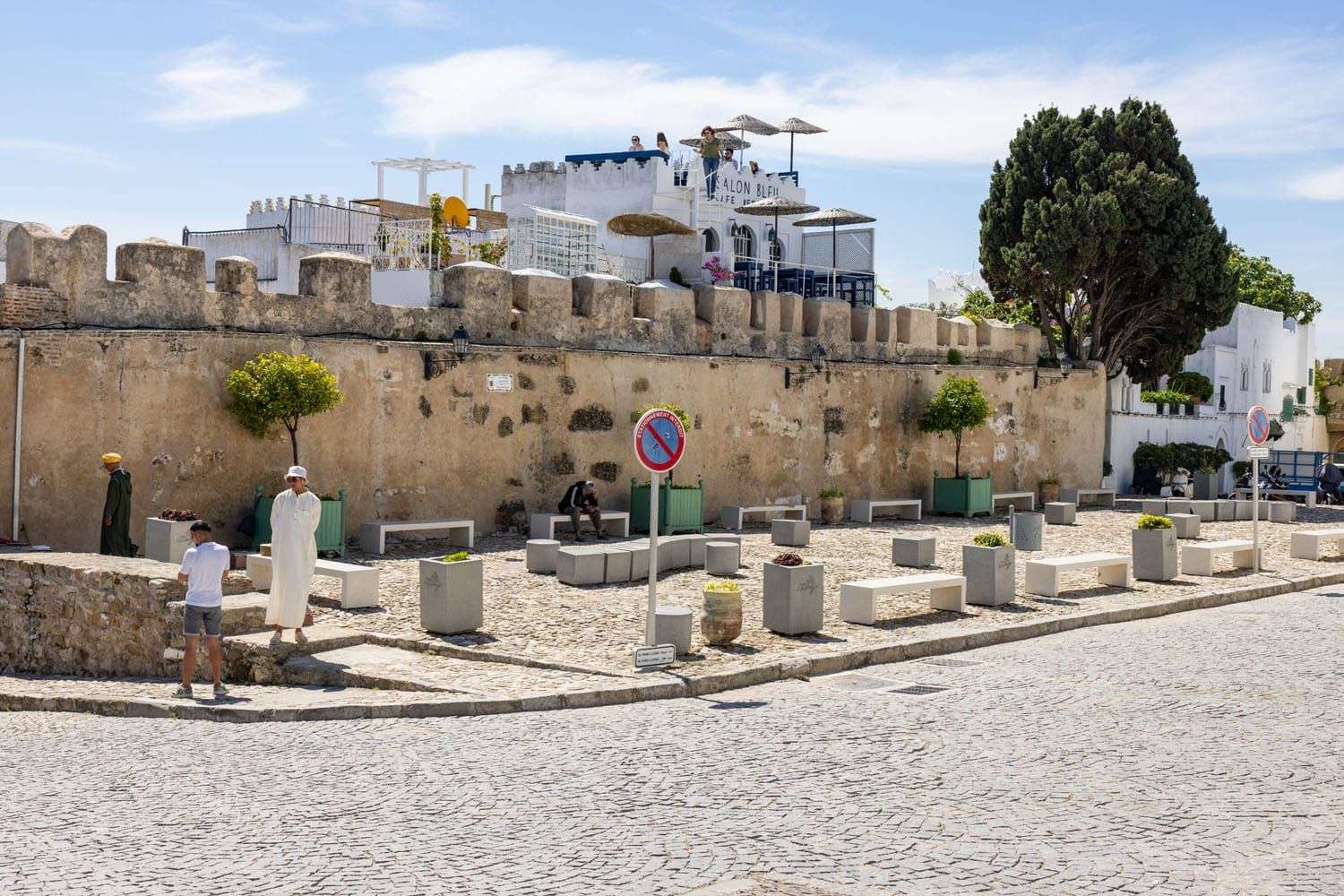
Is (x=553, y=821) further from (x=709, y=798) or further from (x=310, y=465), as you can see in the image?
(x=310, y=465)

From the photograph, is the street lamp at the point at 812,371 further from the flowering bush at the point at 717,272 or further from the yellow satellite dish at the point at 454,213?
the yellow satellite dish at the point at 454,213

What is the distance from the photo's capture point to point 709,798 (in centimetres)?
675

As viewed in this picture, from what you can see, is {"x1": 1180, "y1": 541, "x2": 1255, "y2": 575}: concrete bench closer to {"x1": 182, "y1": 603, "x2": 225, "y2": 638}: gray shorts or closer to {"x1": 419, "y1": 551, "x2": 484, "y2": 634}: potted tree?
{"x1": 419, "y1": 551, "x2": 484, "y2": 634}: potted tree

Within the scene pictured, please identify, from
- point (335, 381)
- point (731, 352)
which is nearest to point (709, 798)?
point (335, 381)

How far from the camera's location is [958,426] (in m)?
24.3

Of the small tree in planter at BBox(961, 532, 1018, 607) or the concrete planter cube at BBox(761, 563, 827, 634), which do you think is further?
the small tree in planter at BBox(961, 532, 1018, 607)

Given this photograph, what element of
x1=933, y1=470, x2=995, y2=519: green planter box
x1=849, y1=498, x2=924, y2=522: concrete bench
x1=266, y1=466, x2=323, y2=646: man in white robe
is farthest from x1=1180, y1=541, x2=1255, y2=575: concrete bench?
x1=266, y1=466, x2=323, y2=646: man in white robe

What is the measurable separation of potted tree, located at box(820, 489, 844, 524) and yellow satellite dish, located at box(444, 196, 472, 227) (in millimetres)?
9159

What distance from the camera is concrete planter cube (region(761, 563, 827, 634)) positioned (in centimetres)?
1162

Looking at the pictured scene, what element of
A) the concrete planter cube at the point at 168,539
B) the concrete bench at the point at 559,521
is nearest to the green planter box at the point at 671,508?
the concrete bench at the point at 559,521

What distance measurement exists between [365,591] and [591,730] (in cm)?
464

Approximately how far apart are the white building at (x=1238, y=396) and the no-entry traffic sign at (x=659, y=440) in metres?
23.2

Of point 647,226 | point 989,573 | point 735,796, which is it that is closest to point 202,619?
point 735,796

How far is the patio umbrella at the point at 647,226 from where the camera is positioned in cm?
2609
